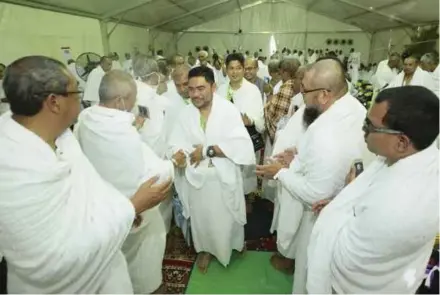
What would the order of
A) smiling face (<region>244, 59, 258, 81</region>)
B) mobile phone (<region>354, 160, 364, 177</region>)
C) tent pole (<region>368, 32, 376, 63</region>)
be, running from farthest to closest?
tent pole (<region>368, 32, 376, 63</region>) < smiling face (<region>244, 59, 258, 81</region>) < mobile phone (<region>354, 160, 364, 177</region>)

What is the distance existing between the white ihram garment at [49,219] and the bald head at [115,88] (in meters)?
0.63

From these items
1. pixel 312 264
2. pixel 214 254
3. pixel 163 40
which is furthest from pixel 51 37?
pixel 163 40

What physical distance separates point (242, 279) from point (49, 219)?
193 centimetres

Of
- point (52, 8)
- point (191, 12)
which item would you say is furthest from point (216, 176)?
point (191, 12)

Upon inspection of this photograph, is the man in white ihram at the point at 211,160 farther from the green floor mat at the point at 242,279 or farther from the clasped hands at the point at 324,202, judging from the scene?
the clasped hands at the point at 324,202

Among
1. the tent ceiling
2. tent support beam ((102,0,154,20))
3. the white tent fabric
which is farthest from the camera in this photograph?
tent support beam ((102,0,154,20))

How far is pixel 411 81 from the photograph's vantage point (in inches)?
186

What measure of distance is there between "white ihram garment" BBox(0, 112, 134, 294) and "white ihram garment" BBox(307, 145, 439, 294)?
33.7 inches

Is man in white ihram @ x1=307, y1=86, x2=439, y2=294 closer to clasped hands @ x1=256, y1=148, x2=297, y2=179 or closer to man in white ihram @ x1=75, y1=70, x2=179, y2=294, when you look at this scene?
clasped hands @ x1=256, y1=148, x2=297, y2=179

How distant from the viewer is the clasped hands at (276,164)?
2084 mm

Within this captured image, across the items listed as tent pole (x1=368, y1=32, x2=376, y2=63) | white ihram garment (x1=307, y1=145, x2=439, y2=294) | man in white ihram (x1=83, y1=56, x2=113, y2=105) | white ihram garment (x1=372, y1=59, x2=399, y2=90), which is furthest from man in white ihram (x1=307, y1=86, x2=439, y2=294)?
tent pole (x1=368, y1=32, x2=376, y2=63)

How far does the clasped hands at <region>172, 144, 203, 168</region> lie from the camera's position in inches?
103

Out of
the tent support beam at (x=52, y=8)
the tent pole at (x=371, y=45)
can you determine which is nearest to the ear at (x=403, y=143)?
the tent support beam at (x=52, y=8)

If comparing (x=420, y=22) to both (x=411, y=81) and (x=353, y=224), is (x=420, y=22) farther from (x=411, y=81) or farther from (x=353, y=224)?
(x=353, y=224)
